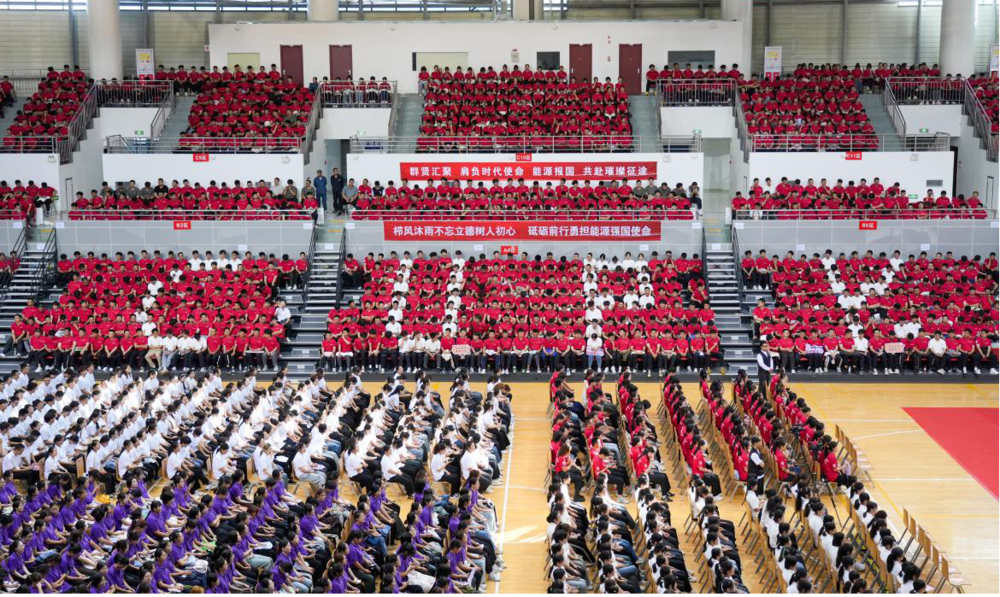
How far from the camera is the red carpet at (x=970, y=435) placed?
18828mm

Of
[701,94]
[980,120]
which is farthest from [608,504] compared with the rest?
[980,120]

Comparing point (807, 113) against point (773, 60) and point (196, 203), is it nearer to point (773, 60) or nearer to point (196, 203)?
point (773, 60)

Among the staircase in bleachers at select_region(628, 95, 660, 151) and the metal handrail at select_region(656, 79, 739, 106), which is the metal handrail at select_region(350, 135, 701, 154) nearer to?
the staircase in bleachers at select_region(628, 95, 660, 151)

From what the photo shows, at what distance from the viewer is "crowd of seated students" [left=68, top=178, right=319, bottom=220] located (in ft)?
104

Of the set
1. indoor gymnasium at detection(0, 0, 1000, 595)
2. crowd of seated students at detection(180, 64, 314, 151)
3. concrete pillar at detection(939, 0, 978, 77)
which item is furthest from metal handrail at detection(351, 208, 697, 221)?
concrete pillar at detection(939, 0, 978, 77)

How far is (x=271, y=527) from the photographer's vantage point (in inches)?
591

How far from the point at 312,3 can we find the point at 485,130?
9980mm

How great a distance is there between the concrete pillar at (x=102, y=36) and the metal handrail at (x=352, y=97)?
24.5 ft

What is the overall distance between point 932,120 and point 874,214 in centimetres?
755

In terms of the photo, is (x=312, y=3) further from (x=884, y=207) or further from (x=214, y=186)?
(x=884, y=207)

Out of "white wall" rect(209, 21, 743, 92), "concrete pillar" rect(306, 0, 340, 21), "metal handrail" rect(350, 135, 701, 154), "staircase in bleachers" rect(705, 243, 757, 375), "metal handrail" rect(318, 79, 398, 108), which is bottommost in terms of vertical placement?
"staircase in bleachers" rect(705, 243, 757, 375)

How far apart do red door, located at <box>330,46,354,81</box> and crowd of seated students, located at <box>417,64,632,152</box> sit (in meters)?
3.32

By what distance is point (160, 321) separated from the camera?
27.0 m

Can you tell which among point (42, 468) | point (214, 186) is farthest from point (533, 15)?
point (42, 468)
